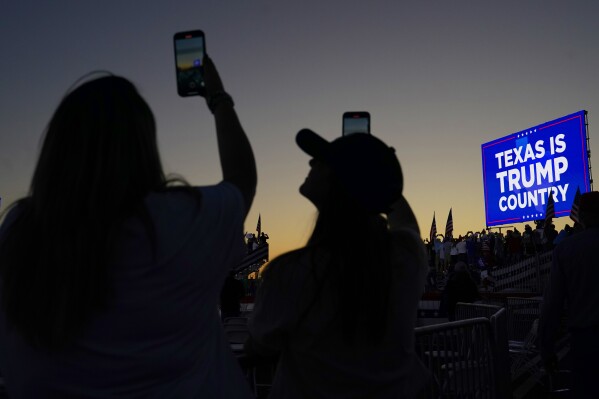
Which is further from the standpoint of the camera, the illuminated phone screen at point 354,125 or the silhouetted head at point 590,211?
the silhouetted head at point 590,211

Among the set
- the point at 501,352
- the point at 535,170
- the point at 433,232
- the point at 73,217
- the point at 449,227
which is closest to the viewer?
the point at 73,217

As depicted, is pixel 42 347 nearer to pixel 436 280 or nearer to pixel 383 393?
pixel 383 393

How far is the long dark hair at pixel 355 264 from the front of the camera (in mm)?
2193

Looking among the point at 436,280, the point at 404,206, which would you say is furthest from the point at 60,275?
the point at 436,280

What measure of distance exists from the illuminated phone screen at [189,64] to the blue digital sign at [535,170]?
865 inches

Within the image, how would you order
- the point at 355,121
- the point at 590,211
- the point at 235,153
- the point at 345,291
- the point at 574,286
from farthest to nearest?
the point at 590,211, the point at 574,286, the point at 355,121, the point at 345,291, the point at 235,153

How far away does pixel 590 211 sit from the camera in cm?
527

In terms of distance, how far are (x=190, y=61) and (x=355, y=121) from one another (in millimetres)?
939

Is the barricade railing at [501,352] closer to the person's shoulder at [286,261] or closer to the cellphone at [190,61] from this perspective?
the person's shoulder at [286,261]

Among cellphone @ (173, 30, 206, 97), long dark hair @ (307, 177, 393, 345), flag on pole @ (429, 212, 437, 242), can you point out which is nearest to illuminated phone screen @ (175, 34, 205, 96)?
cellphone @ (173, 30, 206, 97)

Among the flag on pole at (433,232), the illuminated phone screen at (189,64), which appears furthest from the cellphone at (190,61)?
the flag on pole at (433,232)

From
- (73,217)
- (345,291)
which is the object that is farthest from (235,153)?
(345,291)

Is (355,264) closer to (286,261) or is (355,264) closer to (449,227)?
(286,261)

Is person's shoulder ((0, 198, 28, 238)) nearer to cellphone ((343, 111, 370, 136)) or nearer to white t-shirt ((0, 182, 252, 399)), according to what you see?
white t-shirt ((0, 182, 252, 399))
